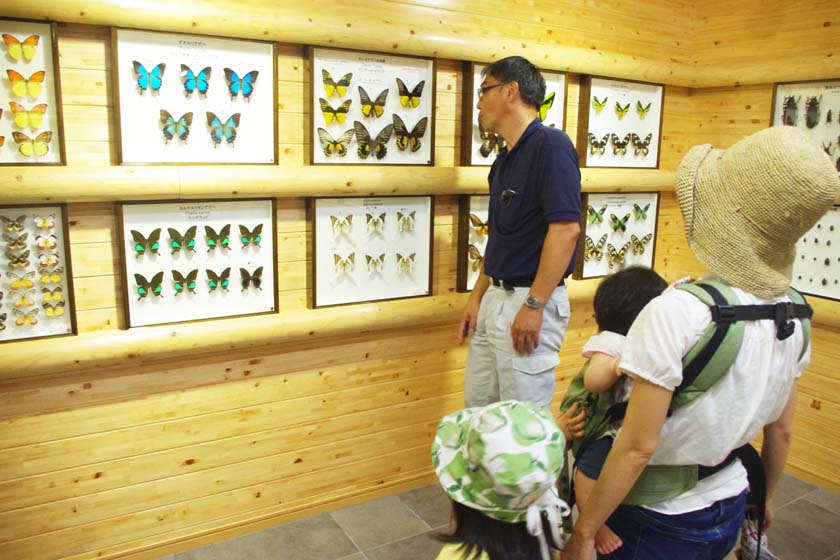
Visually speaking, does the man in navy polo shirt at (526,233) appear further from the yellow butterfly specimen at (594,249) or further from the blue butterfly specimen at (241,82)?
the yellow butterfly specimen at (594,249)

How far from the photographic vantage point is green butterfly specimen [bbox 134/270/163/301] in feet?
8.63

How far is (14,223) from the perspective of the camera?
241cm

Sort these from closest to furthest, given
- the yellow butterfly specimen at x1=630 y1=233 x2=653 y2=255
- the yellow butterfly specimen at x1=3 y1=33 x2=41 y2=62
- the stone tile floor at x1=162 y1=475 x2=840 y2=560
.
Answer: the yellow butterfly specimen at x1=3 y1=33 x2=41 y2=62 → the stone tile floor at x1=162 y1=475 x2=840 y2=560 → the yellow butterfly specimen at x1=630 y1=233 x2=653 y2=255

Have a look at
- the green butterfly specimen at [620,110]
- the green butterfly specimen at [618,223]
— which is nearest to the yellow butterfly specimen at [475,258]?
the green butterfly specimen at [618,223]

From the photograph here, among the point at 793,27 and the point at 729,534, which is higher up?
the point at 793,27

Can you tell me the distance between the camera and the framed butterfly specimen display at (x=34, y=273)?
7.93ft

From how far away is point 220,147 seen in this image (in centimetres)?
270

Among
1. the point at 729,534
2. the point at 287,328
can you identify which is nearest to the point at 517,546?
the point at 729,534

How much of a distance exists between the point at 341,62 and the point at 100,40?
90 centimetres

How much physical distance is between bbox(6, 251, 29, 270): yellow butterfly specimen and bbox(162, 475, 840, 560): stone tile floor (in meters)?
1.29

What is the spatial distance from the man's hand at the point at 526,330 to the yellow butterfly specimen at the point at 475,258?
76 cm

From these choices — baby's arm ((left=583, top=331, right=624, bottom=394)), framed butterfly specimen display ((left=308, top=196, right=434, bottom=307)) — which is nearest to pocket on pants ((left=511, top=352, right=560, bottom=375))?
framed butterfly specimen display ((left=308, top=196, right=434, bottom=307))

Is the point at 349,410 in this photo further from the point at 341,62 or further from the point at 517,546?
the point at 517,546

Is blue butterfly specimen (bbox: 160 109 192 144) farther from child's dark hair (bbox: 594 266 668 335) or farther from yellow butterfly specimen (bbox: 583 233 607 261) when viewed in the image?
yellow butterfly specimen (bbox: 583 233 607 261)
